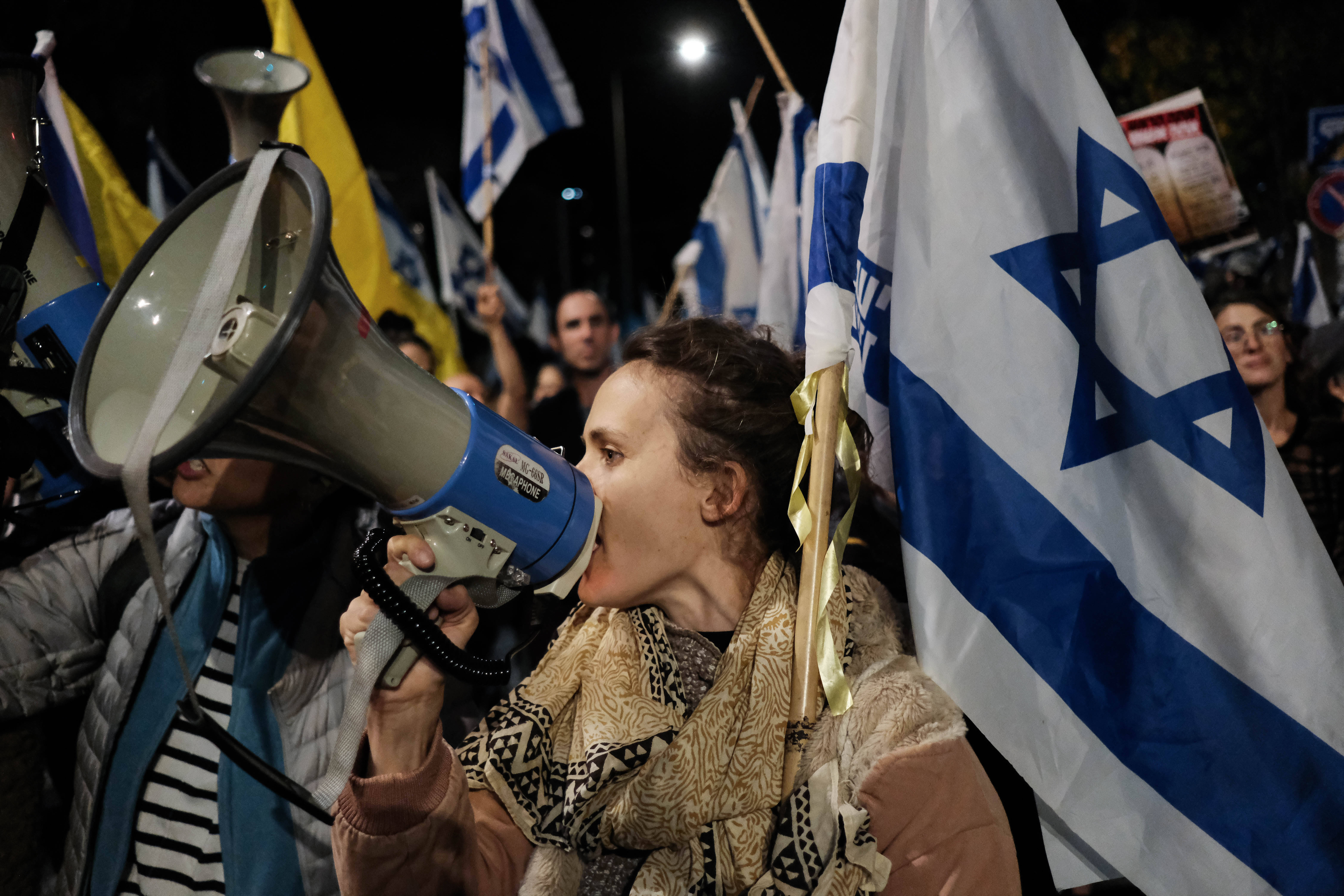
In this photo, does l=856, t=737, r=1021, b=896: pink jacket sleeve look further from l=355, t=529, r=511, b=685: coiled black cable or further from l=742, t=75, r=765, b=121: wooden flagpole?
l=742, t=75, r=765, b=121: wooden flagpole

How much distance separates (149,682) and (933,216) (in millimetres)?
1694

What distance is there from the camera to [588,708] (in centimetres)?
167

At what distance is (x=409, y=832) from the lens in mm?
1395

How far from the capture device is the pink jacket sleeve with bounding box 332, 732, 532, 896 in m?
1.39

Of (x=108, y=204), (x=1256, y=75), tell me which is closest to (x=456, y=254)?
(x=108, y=204)

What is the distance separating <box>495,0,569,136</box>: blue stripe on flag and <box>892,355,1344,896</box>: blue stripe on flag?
13.2ft

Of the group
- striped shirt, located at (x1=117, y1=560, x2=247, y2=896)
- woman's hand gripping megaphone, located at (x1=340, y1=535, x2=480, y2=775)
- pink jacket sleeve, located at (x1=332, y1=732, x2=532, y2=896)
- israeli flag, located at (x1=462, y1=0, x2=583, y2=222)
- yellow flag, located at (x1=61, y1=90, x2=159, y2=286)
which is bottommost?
striped shirt, located at (x1=117, y1=560, x2=247, y2=896)

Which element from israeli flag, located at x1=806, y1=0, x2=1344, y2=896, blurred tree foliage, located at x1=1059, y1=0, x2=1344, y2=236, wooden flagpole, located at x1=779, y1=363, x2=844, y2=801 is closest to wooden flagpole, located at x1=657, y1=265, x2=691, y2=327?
wooden flagpole, located at x1=779, y1=363, x2=844, y2=801

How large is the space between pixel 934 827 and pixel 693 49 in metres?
9.82

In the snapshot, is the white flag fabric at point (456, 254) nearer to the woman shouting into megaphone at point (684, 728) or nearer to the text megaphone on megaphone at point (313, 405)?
the woman shouting into megaphone at point (684, 728)

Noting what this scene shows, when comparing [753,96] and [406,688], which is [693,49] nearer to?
[753,96]

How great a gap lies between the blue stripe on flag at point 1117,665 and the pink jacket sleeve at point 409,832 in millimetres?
856

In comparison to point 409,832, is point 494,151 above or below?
above

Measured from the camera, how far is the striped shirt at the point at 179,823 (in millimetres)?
1809
